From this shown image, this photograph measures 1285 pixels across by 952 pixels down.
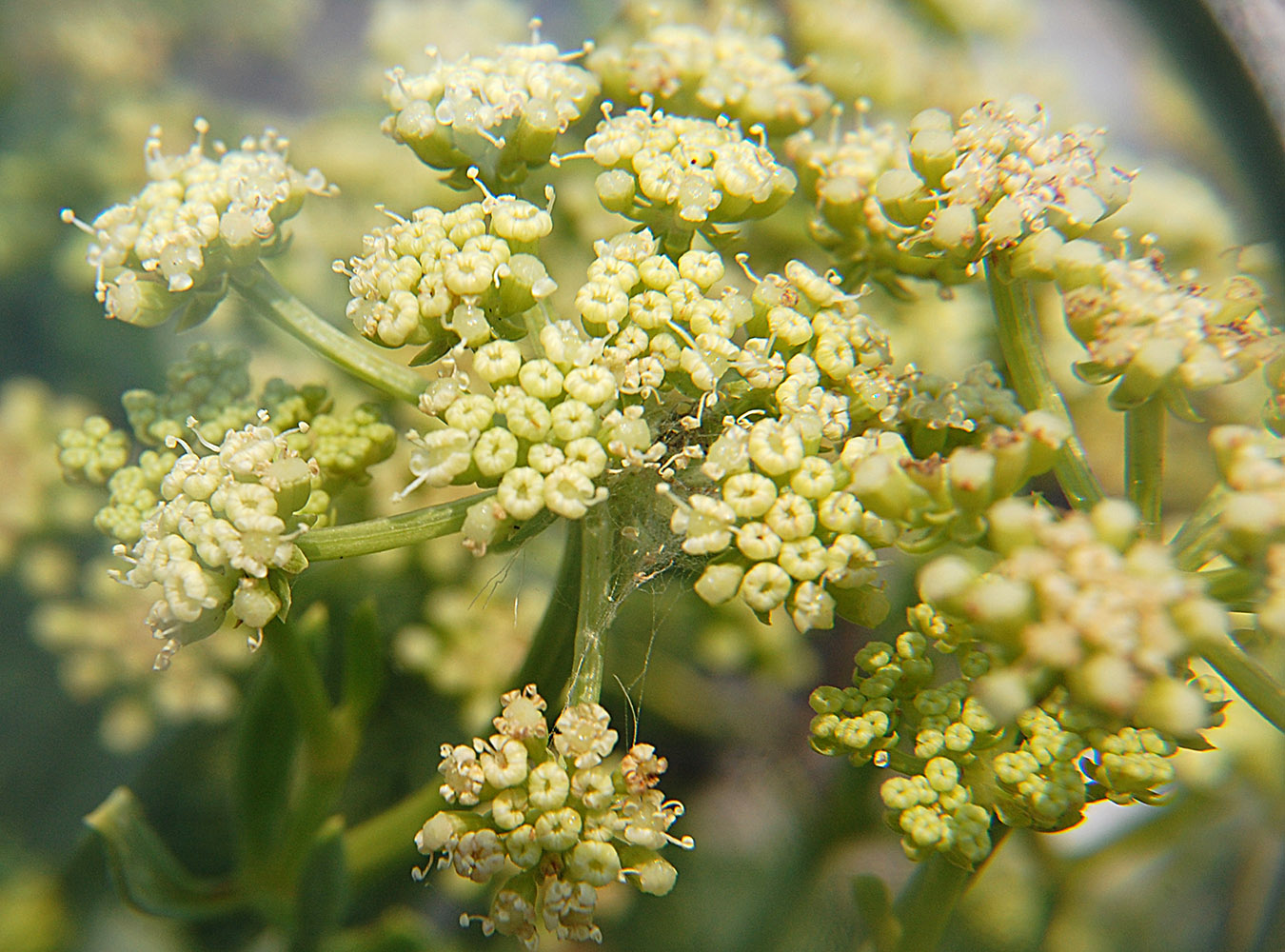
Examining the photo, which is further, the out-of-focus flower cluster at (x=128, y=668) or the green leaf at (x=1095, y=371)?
the out-of-focus flower cluster at (x=128, y=668)

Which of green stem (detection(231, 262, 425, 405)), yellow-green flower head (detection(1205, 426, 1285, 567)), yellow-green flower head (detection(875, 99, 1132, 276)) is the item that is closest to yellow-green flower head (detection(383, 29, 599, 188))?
green stem (detection(231, 262, 425, 405))

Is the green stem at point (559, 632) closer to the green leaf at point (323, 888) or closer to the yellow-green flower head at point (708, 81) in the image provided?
the green leaf at point (323, 888)

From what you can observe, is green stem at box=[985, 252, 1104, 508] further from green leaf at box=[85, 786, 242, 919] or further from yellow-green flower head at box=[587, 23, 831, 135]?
green leaf at box=[85, 786, 242, 919]

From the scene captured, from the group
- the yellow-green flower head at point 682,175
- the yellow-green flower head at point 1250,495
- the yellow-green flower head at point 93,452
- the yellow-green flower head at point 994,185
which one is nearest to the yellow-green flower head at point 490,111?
the yellow-green flower head at point 682,175

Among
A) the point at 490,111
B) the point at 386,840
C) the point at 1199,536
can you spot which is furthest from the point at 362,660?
the point at 1199,536

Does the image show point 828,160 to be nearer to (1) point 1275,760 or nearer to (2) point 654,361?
(2) point 654,361

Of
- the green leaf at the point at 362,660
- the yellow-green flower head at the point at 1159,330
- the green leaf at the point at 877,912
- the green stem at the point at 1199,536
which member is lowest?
the green leaf at the point at 877,912

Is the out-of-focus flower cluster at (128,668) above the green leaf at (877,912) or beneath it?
beneath

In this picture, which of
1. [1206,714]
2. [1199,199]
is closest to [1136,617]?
[1206,714]
